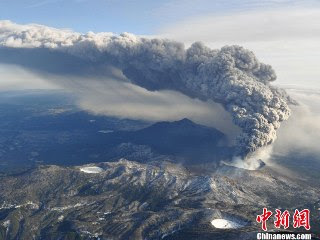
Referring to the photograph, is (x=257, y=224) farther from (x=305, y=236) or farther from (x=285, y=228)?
(x=305, y=236)

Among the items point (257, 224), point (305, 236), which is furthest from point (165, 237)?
point (305, 236)

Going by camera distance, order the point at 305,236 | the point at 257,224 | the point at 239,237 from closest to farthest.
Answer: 1. the point at 305,236
2. the point at 239,237
3. the point at 257,224

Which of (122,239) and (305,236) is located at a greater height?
(305,236)

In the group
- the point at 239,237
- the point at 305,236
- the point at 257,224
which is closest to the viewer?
the point at 305,236

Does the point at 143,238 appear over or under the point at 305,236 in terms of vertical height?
under

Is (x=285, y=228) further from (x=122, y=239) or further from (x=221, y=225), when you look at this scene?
(x=122, y=239)

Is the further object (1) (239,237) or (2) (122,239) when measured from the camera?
(2) (122,239)

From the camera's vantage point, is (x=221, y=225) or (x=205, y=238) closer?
(x=205, y=238)

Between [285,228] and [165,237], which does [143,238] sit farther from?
[285,228]

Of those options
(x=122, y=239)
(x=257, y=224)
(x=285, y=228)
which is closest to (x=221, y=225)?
(x=257, y=224)
